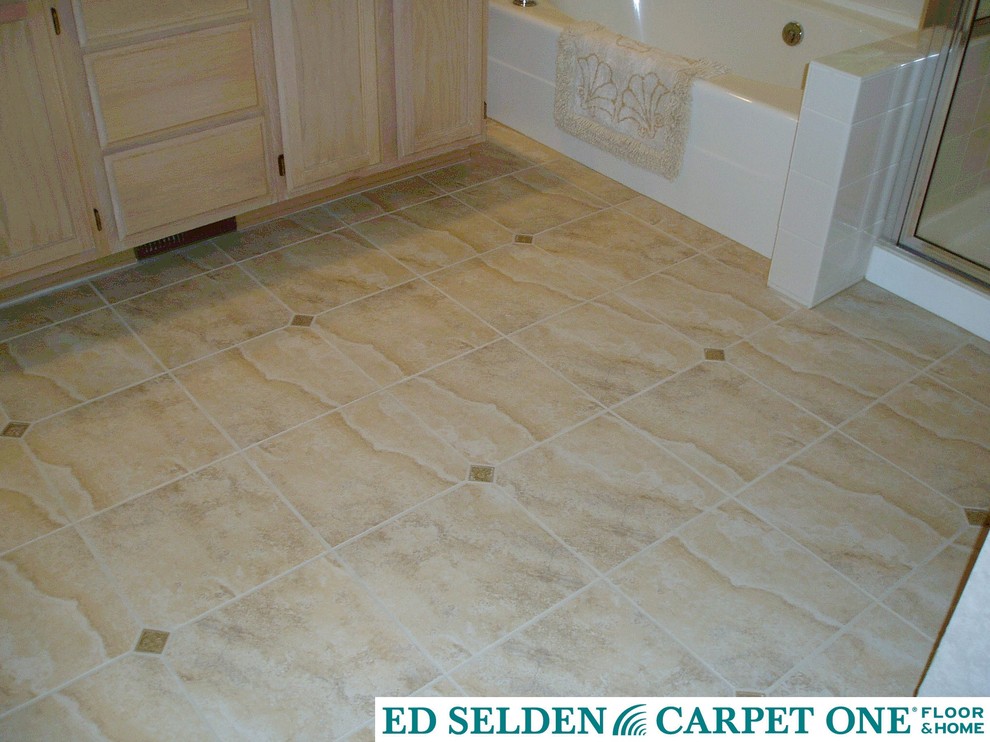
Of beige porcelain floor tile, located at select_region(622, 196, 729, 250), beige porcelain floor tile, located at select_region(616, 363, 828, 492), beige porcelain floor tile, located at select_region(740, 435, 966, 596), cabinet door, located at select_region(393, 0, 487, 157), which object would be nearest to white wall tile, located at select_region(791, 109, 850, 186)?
beige porcelain floor tile, located at select_region(622, 196, 729, 250)

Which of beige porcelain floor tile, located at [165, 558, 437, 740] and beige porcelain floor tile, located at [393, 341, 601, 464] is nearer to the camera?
beige porcelain floor tile, located at [165, 558, 437, 740]

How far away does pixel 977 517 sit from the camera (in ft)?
7.06

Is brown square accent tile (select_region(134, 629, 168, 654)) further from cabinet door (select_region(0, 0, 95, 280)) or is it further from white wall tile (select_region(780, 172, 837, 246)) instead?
white wall tile (select_region(780, 172, 837, 246))

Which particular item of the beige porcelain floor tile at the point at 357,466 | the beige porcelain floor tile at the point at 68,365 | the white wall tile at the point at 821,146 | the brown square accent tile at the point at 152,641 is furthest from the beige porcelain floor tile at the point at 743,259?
the brown square accent tile at the point at 152,641

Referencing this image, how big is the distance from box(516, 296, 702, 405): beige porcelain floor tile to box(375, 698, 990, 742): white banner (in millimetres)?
848

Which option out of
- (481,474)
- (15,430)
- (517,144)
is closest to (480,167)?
(517,144)

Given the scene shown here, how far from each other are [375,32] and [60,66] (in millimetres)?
901

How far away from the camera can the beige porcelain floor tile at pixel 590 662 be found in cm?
179

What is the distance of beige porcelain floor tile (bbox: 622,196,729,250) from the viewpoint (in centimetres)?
307

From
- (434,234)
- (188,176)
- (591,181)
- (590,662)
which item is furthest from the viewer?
(591,181)

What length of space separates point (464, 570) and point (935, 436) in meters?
1.20

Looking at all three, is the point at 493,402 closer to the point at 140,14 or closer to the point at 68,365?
the point at 68,365

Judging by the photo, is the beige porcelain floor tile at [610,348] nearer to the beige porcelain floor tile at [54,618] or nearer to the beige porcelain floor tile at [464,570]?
the beige porcelain floor tile at [464,570]

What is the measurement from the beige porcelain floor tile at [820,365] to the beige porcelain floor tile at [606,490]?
435mm
